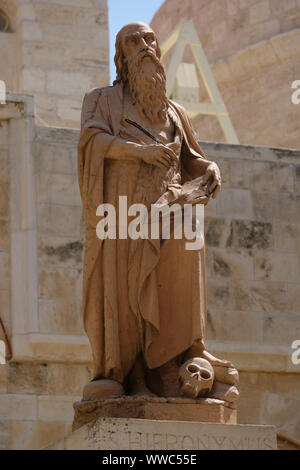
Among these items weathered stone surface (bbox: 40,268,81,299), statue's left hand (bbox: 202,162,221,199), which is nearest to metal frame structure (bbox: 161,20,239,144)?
weathered stone surface (bbox: 40,268,81,299)

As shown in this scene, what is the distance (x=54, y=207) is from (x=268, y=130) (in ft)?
26.9

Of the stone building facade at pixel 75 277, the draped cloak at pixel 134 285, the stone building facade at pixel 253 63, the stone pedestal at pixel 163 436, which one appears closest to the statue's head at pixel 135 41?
the draped cloak at pixel 134 285

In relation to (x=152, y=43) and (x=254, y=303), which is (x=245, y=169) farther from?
(x=152, y=43)

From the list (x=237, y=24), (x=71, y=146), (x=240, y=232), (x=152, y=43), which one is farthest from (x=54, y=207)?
(x=237, y=24)

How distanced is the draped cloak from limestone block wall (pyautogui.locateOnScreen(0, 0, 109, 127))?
23.7ft

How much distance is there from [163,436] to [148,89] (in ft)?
8.03

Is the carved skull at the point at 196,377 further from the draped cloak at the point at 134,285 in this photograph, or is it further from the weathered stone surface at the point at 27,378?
the weathered stone surface at the point at 27,378

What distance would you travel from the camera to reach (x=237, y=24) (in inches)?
894

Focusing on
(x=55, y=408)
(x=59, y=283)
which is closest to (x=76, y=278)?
(x=59, y=283)

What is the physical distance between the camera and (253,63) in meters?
22.4

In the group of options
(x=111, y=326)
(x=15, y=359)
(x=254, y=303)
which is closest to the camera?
(x=111, y=326)

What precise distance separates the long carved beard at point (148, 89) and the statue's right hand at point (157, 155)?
1.14ft

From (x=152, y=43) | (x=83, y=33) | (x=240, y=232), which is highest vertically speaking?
(x=83, y=33)

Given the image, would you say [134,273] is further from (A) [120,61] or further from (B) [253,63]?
(B) [253,63]
